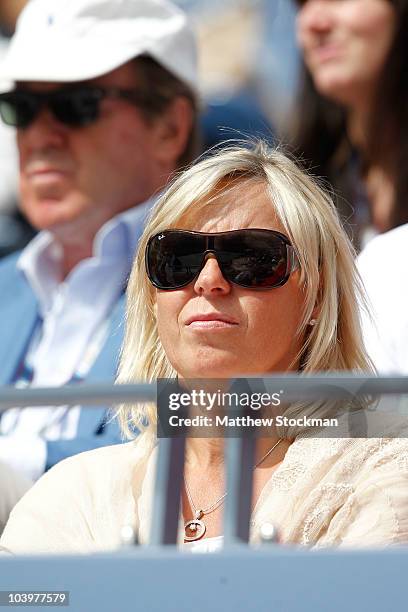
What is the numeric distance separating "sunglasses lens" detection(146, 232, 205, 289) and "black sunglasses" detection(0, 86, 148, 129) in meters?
1.48

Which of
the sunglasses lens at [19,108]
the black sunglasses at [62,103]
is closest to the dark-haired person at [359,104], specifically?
the black sunglasses at [62,103]

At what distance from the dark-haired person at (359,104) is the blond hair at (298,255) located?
1271 mm

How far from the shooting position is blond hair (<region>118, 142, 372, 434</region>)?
165 cm

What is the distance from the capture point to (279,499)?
147cm

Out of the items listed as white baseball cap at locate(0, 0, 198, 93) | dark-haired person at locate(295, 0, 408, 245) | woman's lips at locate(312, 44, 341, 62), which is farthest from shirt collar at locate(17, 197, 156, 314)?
woman's lips at locate(312, 44, 341, 62)

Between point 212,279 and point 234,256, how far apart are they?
0.05 meters

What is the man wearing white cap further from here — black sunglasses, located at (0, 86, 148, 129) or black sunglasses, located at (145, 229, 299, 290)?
black sunglasses, located at (145, 229, 299, 290)

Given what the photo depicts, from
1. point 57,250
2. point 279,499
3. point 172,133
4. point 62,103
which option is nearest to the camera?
point 279,499

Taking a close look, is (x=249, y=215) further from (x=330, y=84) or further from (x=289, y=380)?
(x=330, y=84)

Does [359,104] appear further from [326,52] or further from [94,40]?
[94,40]

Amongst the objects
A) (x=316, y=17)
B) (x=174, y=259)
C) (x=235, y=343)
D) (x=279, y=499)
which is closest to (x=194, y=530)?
(x=279, y=499)

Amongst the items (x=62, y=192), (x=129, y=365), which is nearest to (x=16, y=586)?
(x=129, y=365)

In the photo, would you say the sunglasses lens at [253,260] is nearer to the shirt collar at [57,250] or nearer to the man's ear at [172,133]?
the shirt collar at [57,250]

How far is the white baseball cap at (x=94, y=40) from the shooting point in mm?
3047
